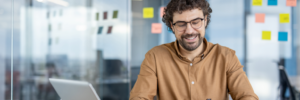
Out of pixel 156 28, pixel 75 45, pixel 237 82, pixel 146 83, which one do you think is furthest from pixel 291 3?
pixel 75 45

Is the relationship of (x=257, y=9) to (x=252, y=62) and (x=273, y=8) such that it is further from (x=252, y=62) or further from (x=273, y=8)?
(x=252, y=62)

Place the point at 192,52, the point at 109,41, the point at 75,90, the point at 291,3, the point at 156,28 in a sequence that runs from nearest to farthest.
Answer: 1. the point at 75,90
2. the point at 192,52
3. the point at 291,3
4. the point at 156,28
5. the point at 109,41

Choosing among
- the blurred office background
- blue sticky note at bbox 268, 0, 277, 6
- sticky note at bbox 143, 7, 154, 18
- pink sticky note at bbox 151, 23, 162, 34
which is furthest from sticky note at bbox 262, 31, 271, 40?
sticky note at bbox 143, 7, 154, 18

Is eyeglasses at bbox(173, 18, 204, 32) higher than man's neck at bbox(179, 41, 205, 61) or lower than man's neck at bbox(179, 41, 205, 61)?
higher

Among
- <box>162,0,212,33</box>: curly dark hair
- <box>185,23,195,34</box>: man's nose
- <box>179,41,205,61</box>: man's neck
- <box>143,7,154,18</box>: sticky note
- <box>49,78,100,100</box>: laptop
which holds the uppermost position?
<box>143,7,154,18</box>: sticky note

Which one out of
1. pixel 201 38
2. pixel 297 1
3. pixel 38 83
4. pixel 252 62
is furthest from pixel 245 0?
pixel 38 83

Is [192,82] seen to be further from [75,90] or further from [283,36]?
[283,36]

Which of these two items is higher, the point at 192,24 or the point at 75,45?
the point at 192,24

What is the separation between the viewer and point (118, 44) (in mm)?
2988

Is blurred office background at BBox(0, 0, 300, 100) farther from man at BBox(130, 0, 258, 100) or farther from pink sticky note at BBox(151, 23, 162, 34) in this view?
man at BBox(130, 0, 258, 100)

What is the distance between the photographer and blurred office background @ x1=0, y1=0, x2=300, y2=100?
8.50 feet

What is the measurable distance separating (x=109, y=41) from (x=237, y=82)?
83.0 inches

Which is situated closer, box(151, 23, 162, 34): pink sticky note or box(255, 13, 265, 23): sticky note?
box(255, 13, 265, 23): sticky note

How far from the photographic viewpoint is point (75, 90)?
1224mm
